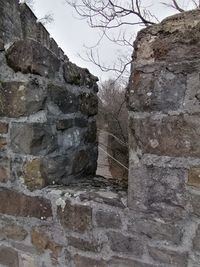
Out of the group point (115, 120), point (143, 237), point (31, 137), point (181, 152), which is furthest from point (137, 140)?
point (115, 120)

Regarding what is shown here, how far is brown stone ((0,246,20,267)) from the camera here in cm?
162

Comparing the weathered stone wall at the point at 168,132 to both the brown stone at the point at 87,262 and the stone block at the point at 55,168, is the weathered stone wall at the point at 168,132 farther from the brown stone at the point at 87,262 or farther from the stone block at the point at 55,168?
the stone block at the point at 55,168

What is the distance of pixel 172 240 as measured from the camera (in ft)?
3.98

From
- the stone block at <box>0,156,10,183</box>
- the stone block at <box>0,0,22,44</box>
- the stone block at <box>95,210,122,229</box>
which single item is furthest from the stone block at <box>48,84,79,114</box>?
the stone block at <box>0,0,22,44</box>

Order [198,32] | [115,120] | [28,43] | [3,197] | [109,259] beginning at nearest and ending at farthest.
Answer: [198,32] → [109,259] → [28,43] → [3,197] → [115,120]

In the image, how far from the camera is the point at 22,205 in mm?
1553

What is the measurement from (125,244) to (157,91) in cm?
65

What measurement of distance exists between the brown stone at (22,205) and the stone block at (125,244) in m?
0.33

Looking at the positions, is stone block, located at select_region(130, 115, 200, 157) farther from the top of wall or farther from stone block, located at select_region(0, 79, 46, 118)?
stone block, located at select_region(0, 79, 46, 118)

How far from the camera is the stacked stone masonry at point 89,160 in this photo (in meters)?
1.16

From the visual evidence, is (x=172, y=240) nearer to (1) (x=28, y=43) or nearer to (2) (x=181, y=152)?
(2) (x=181, y=152)

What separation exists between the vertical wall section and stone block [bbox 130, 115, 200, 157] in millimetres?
505

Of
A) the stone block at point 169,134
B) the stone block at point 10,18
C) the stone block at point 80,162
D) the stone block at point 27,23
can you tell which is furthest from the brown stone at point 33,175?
the stone block at point 27,23

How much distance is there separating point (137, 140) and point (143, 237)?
398mm
